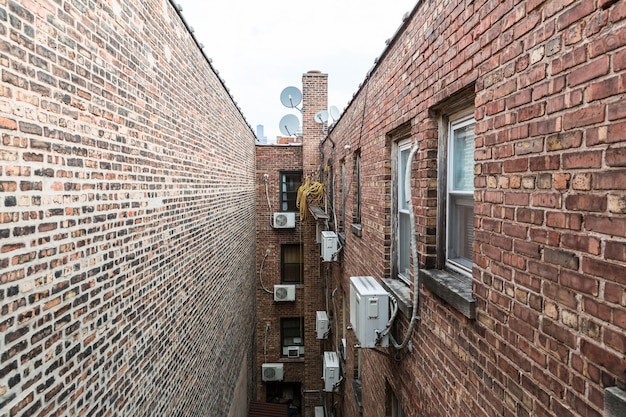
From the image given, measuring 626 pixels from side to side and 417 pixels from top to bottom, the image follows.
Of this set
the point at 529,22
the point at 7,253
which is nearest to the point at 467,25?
the point at 529,22

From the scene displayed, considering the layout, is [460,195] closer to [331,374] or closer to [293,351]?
[331,374]

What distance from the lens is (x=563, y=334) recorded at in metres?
1.44

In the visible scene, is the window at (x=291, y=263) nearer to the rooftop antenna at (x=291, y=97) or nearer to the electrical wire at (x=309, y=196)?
the electrical wire at (x=309, y=196)

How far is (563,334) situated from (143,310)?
122 inches

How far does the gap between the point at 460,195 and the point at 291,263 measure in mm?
11193

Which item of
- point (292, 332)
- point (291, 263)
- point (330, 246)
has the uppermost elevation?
point (330, 246)

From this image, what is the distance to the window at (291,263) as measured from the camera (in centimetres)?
1348

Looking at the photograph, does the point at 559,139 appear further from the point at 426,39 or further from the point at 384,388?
the point at 384,388

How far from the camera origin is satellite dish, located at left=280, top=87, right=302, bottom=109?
46.2 ft

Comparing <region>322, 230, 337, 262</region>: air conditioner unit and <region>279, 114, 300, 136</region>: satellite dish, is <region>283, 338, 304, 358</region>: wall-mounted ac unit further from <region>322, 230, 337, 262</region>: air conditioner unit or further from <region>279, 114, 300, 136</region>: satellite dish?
<region>279, 114, 300, 136</region>: satellite dish

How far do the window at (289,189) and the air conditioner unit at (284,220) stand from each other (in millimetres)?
607

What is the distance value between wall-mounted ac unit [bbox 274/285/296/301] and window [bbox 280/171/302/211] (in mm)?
2762

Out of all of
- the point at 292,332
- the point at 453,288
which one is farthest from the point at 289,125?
the point at 453,288

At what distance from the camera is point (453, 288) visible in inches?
93.4
